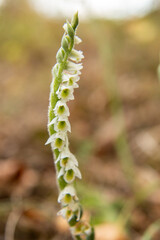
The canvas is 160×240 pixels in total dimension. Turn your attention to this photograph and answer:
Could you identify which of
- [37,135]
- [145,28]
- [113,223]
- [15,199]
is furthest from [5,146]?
[145,28]

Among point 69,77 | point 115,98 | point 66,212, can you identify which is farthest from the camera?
point 115,98

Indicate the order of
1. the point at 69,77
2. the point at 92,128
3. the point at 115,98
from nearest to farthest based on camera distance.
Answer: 1. the point at 69,77
2. the point at 115,98
3. the point at 92,128

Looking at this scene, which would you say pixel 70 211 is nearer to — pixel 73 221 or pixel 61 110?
pixel 73 221

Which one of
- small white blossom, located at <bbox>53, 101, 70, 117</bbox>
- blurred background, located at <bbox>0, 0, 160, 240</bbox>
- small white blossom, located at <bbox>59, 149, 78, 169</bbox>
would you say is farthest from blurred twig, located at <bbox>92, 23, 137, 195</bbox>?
small white blossom, located at <bbox>53, 101, 70, 117</bbox>

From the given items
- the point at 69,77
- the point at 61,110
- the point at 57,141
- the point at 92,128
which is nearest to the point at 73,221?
the point at 57,141

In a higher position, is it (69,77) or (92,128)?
(92,128)

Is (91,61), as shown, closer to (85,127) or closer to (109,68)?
(85,127)
